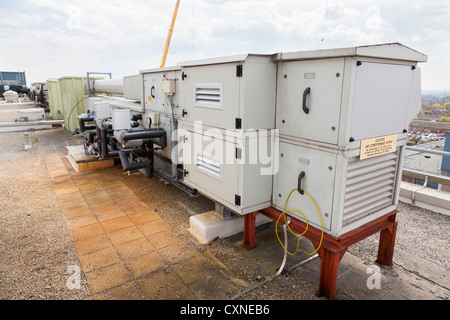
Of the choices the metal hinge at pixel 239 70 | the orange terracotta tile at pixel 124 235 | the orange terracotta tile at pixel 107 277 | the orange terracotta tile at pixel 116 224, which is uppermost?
the metal hinge at pixel 239 70

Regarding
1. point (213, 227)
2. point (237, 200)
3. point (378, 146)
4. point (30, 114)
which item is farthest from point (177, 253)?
point (30, 114)

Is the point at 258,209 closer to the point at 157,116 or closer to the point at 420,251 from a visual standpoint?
the point at 420,251

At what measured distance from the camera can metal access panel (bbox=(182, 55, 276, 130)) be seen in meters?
2.67

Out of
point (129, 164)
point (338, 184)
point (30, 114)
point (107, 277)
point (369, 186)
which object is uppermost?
point (338, 184)

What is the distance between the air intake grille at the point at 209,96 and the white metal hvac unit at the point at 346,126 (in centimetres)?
60

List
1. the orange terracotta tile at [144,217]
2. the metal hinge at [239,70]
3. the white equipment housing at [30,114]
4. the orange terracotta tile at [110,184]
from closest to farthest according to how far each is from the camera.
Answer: the metal hinge at [239,70], the orange terracotta tile at [144,217], the orange terracotta tile at [110,184], the white equipment housing at [30,114]

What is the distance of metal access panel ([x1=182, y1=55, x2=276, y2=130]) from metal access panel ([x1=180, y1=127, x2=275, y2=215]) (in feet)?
0.51

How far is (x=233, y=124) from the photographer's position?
9.29 feet

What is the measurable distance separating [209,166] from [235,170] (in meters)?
0.50

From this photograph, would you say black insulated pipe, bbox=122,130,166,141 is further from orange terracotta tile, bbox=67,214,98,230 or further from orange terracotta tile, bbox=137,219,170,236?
orange terracotta tile, bbox=137,219,170,236

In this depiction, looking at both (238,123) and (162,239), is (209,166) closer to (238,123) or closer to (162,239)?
(238,123)

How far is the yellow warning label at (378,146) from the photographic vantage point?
2.42m

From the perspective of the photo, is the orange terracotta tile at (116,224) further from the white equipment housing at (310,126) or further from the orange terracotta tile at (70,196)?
the white equipment housing at (310,126)

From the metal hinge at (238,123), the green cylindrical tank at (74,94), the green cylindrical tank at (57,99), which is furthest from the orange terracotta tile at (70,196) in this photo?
the green cylindrical tank at (57,99)
